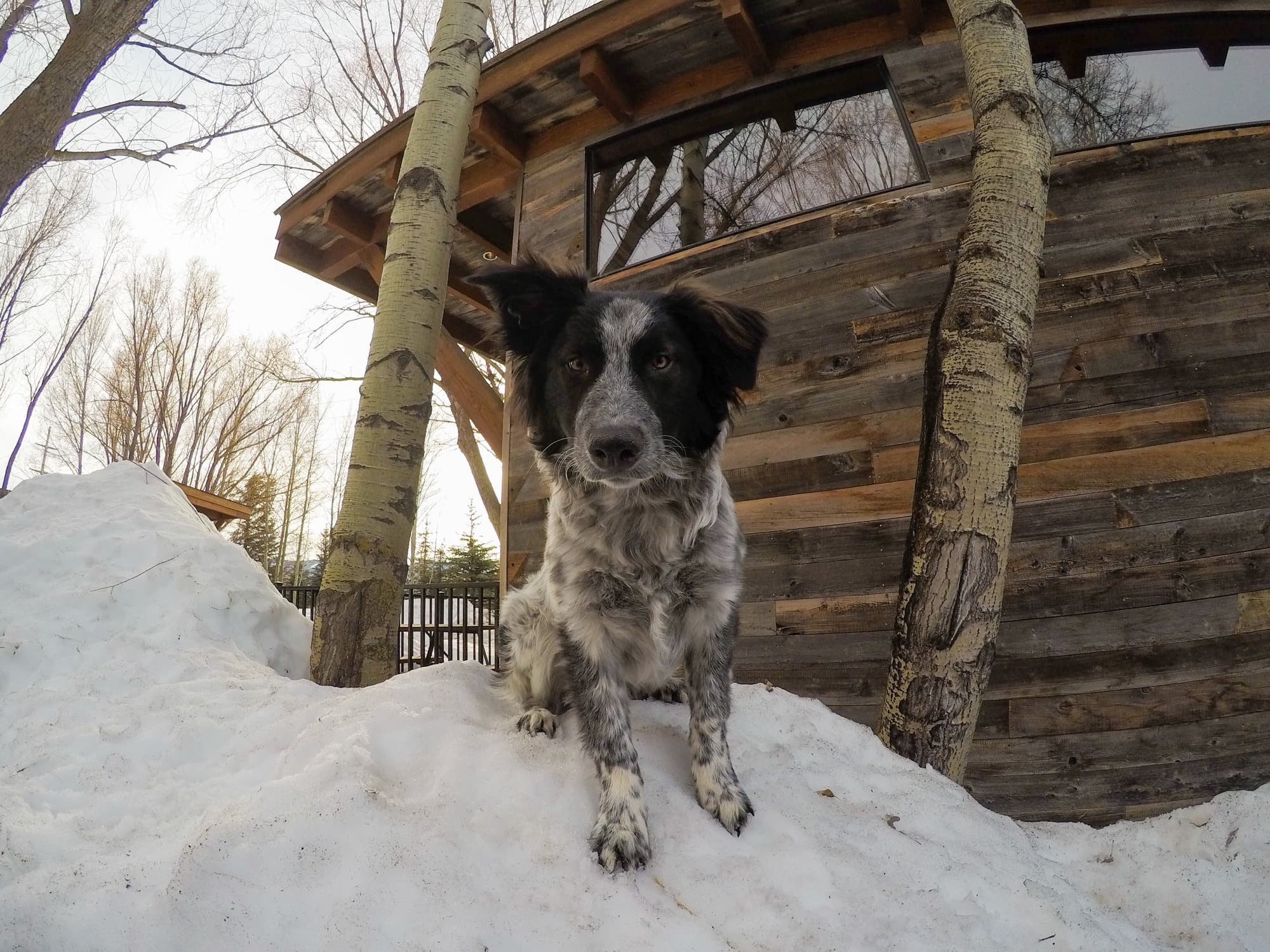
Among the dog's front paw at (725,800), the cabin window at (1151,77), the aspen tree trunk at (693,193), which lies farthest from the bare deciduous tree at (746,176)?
the dog's front paw at (725,800)

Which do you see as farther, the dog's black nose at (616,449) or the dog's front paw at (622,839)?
the dog's black nose at (616,449)

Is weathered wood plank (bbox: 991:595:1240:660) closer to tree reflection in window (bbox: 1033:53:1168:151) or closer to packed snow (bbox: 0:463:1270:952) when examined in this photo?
packed snow (bbox: 0:463:1270:952)

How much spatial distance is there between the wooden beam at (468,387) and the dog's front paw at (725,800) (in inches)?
222

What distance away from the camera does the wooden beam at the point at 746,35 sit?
4.34m

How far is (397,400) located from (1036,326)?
3.77 m

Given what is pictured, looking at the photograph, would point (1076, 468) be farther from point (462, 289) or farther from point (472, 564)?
point (472, 564)

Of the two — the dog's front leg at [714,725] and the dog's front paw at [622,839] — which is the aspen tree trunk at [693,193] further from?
the dog's front paw at [622,839]

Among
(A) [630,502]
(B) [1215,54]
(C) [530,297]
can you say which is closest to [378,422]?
(C) [530,297]

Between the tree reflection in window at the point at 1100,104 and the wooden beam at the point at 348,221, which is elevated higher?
the wooden beam at the point at 348,221

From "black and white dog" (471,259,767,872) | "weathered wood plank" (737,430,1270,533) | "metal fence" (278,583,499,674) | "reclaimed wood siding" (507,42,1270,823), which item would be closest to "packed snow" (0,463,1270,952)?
"black and white dog" (471,259,767,872)

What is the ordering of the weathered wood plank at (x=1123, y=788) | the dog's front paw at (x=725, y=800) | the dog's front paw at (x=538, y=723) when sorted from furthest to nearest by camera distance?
the weathered wood plank at (x=1123, y=788) → the dog's front paw at (x=538, y=723) → the dog's front paw at (x=725, y=800)

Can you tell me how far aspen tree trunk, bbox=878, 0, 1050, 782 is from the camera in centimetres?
240

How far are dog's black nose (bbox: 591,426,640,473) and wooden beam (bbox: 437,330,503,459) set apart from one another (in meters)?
5.39

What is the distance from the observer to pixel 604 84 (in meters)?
4.89
